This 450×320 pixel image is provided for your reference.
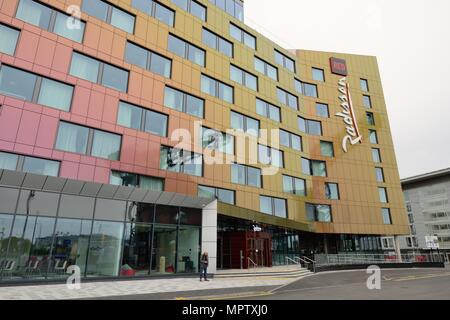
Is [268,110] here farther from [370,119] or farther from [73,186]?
[73,186]

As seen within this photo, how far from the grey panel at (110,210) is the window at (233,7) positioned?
82.6ft

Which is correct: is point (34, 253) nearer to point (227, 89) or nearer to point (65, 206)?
point (65, 206)

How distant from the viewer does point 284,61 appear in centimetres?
4112

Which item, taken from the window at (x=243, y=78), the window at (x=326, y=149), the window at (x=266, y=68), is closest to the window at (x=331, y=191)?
the window at (x=326, y=149)

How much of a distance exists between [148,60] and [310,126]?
24.6 m

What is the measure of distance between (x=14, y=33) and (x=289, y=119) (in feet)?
93.2

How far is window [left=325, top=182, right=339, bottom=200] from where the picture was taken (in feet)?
130

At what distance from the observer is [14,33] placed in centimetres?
1938

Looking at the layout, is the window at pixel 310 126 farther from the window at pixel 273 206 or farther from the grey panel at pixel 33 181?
the grey panel at pixel 33 181

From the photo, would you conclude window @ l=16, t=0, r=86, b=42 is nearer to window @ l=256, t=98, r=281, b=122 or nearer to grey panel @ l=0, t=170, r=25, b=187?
grey panel @ l=0, t=170, r=25, b=187

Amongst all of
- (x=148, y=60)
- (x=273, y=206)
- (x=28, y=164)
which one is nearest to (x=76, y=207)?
(x=28, y=164)

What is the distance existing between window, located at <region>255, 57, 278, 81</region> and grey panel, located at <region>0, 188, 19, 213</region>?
2783cm

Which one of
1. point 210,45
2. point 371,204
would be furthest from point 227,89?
point 371,204

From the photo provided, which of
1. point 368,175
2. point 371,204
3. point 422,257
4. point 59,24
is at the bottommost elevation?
point 422,257
